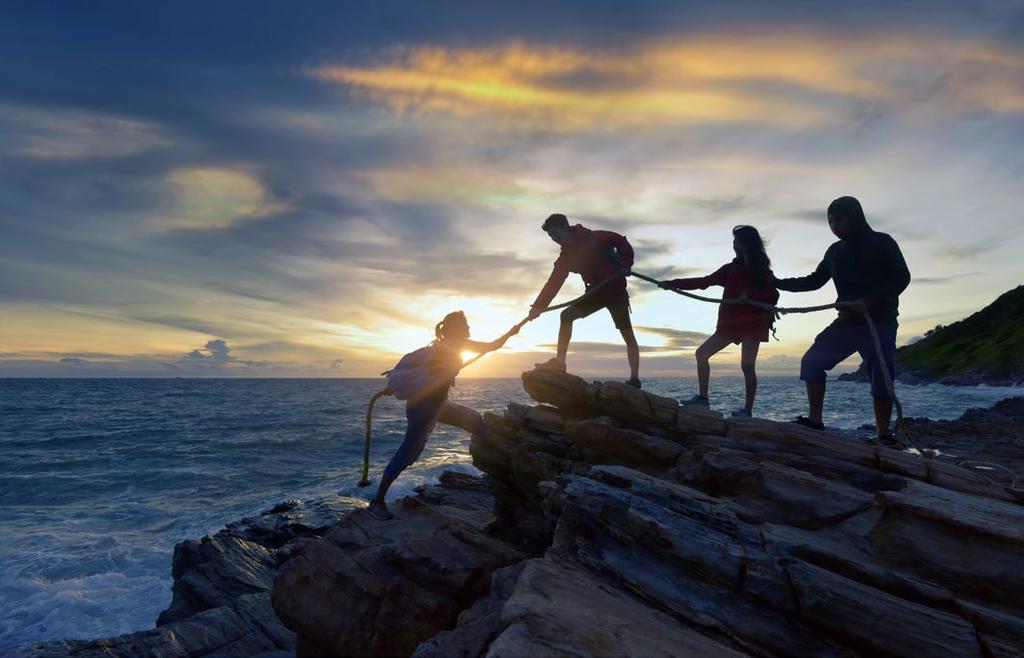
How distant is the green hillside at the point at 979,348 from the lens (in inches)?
2712

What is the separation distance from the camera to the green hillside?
68875 millimetres

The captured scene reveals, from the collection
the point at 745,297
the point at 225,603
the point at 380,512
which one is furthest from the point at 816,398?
the point at 225,603

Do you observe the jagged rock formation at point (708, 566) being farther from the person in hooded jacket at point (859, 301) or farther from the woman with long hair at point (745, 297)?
the woman with long hair at point (745, 297)

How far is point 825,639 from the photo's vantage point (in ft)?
15.7

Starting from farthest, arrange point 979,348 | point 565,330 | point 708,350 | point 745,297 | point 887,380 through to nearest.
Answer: point 979,348 → point 565,330 → point 708,350 → point 745,297 → point 887,380

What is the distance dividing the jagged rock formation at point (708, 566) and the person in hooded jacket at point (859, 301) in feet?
3.44

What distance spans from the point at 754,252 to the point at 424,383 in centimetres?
605

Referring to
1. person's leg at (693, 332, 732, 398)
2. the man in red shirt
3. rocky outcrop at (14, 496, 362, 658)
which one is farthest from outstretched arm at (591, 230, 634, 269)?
rocky outcrop at (14, 496, 362, 658)

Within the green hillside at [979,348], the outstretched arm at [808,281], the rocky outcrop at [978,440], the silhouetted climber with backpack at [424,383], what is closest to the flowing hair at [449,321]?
the silhouetted climber with backpack at [424,383]

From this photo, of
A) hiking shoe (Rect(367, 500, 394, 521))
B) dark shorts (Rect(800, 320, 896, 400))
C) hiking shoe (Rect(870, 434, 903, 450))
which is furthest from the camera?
hiking shoe (Rect(870, 434, 903, 450))

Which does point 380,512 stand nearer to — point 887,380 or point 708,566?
point 708,566

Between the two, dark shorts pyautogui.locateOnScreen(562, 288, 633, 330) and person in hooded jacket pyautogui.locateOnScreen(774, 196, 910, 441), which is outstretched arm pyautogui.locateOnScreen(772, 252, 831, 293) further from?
dark shorts pyautogui.locateOnScreen(562, 288, 633, 330)

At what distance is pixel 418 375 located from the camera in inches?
305

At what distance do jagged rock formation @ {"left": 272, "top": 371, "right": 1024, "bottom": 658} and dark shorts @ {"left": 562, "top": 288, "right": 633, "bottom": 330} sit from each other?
7.73 ft
